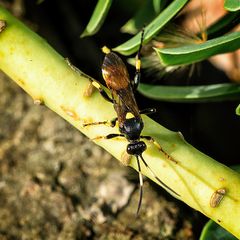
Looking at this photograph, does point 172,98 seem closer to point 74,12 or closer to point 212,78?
point 212,78

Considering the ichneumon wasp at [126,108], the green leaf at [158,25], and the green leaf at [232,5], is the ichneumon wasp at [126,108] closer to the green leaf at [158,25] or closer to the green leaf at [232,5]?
the green leaf at [158,25]

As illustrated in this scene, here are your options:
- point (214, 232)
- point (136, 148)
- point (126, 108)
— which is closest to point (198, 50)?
point (136, 148)

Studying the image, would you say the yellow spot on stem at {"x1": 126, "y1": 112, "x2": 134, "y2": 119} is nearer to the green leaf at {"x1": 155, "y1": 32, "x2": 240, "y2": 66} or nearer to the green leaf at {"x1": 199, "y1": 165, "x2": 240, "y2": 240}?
the green leaf at {"x1": 155, "y1": 32, "x2": 240, "y2": 66}

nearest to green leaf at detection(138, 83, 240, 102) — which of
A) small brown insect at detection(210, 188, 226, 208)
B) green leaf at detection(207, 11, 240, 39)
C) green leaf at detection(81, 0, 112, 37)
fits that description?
green leaf at detection(207, 11, 240, 39)

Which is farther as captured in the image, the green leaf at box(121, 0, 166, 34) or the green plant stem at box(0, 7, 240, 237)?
the green leaf at box(121, 0, 166, 34)

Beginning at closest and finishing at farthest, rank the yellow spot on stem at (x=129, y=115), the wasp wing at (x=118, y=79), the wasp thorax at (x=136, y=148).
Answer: the wasp thorax at (x=136, y=148)
the yellow spot on stem at (x=129, y=115)
the wasp wing at (x=118, y=79)

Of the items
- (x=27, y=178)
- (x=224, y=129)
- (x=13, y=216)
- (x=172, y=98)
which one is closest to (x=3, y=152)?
(x=27, y=178)

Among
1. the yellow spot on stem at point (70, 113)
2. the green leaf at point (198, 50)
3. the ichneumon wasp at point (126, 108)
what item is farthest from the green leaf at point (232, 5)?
the yellow spot on stem at point (70, 113)
